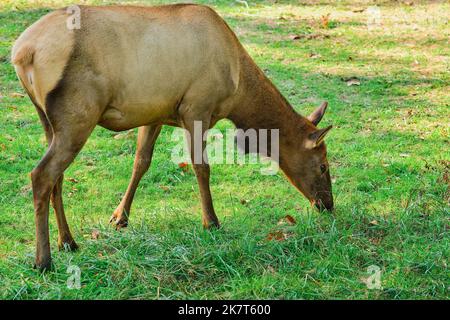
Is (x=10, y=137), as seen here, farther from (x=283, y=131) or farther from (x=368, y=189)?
(x=368, y=189)

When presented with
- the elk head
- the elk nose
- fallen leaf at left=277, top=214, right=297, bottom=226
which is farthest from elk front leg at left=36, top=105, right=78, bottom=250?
the elk nose

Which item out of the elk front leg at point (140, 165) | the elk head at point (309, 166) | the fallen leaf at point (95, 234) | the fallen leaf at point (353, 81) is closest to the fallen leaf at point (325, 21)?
the fallen leaf at point (353, 81)

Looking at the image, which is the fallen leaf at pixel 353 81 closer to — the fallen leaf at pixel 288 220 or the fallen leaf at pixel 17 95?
the fallen leaf at pixel 288 220

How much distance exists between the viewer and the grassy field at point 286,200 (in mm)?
5426

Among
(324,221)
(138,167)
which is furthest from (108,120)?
(324,221)

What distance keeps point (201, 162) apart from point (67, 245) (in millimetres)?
1346

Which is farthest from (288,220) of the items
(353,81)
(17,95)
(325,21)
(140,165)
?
(325,21)

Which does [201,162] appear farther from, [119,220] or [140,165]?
[119,220]

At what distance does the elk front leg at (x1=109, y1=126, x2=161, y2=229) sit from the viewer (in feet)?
22.7

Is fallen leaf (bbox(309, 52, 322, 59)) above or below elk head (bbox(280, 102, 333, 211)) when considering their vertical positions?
below

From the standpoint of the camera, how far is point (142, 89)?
6012 millimetres

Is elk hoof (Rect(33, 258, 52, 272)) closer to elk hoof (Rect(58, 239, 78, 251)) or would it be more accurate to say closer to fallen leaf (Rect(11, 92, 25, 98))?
elk hoof (Rect(58, 239, 78, 251))

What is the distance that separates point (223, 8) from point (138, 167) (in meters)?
7.46

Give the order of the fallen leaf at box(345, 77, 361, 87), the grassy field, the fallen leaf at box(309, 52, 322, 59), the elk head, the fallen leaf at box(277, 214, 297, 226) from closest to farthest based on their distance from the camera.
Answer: the grassy field, the fallen leaf at box(277, 214, 297, 226), the elk head, the fallen leaf at box(345, 77, 361, 87), the fallen leaf at box(309, 52, 322, 59)
